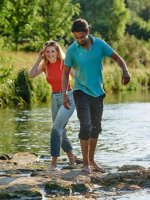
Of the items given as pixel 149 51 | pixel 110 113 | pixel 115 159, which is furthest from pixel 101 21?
pixel 115 159

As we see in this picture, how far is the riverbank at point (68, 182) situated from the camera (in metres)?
9.10

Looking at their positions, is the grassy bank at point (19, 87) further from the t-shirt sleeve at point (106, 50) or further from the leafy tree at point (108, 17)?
the leafy tree at point (108, 17)

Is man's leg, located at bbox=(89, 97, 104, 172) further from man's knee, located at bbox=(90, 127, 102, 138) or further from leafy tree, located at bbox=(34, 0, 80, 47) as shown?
leafy tree, located at bbox=(34, 0, 80, 47)

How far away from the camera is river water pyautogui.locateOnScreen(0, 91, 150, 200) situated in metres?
13.8

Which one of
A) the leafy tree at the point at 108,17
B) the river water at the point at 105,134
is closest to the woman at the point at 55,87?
the river water at the point at 105,134

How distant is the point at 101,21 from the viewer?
84750 mm

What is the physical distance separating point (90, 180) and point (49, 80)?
79.2 inches

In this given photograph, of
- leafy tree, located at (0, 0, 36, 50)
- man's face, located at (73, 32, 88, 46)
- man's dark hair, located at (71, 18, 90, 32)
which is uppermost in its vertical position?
leafy tree, located at (0, 0, 36, 50)

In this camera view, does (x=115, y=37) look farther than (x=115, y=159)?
Yes

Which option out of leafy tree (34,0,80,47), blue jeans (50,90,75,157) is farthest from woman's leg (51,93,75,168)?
leafy tree (34,0,80,47)

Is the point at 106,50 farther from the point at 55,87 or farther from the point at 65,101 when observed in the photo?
the point at 55,87

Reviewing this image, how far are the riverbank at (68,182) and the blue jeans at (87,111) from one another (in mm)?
622

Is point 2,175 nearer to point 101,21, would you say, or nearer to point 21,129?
point 21,129

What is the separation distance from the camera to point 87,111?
34.4 feet
